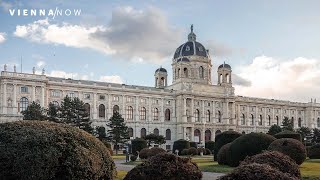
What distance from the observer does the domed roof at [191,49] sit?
9762cm

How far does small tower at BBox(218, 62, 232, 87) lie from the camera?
98.2 metres

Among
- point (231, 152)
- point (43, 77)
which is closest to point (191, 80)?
point (43, 77)

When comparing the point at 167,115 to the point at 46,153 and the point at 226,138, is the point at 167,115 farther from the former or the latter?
the point at 46,153

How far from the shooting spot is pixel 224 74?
99.2 metres

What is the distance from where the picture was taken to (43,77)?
238ft

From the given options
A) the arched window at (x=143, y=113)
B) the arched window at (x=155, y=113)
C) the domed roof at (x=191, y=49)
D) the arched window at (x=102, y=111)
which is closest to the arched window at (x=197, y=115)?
the arched window at (x=155, y=113)

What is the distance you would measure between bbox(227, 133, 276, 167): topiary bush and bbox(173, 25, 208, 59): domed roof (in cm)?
7013

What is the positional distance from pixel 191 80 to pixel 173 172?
3181 inches

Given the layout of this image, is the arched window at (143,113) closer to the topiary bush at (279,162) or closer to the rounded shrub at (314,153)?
the rounded shrub at (314,153)

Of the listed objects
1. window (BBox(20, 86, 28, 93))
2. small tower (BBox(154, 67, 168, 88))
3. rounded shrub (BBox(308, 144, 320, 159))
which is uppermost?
small tower (BBox(154, 67, 168, 88))

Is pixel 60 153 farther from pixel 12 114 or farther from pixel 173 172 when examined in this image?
pixel 12 114

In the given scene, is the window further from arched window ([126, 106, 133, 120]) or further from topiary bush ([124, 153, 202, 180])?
topiary bush ([124, 153, 202, 180])

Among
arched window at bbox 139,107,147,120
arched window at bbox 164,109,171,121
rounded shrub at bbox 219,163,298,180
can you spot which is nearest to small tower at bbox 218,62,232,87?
arched window at bbox 164,109,171,121

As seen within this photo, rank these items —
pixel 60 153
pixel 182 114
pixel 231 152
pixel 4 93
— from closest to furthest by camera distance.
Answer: pixel 60 153 → pixel 231 152 → pixel 4 93 → pixel 182 114
